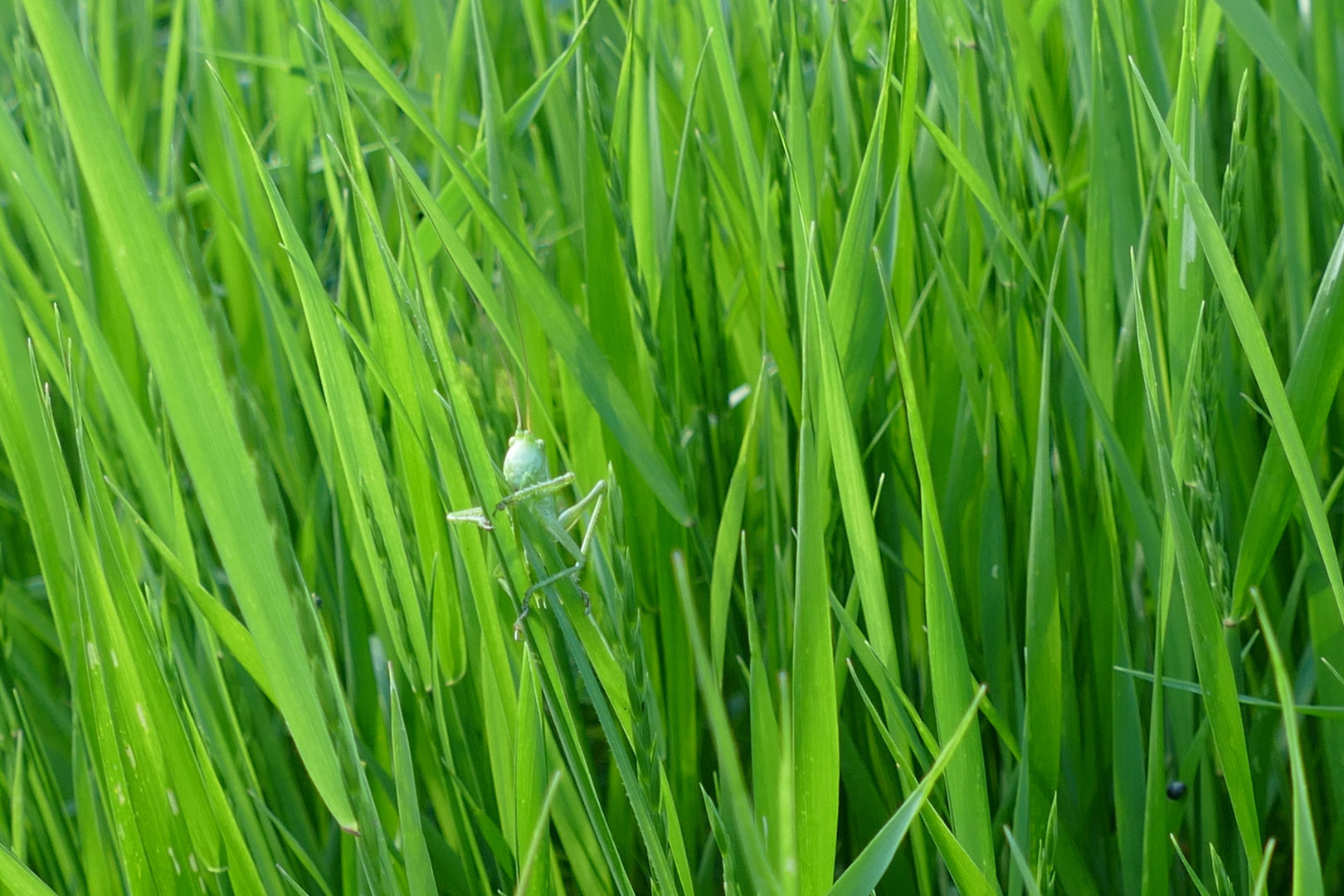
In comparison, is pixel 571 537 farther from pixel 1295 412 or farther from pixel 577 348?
pixel 1295 412

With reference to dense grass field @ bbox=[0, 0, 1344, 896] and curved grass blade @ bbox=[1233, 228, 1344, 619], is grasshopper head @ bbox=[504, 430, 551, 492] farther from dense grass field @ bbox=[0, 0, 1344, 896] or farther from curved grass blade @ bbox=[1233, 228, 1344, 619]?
curved grass blade @ bbox=[1233, 228, 1344, 619]

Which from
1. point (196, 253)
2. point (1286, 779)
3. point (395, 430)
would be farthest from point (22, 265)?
point (1286, 779)

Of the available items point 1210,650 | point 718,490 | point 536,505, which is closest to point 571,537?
point 536,505

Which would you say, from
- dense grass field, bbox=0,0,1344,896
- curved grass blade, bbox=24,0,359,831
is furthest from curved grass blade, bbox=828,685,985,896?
curved grass blade, bbox=24,0,359,831

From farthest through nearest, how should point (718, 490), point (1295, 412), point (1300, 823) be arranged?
point (718, 490)
point (1295, 412)
point (1300, 823)

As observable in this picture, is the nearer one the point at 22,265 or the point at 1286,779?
the point at 1286,779

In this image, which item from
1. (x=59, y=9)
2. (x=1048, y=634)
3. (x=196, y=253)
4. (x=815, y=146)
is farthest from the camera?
(x=196, y=253)

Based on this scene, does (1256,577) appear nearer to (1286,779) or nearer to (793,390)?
(1286,779)
